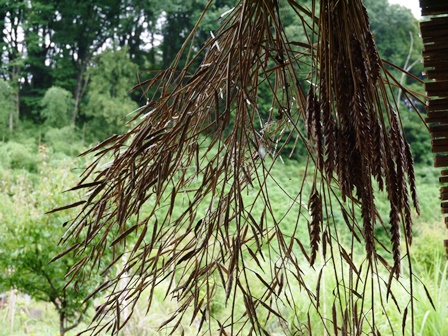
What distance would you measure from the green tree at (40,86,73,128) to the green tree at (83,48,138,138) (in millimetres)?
336

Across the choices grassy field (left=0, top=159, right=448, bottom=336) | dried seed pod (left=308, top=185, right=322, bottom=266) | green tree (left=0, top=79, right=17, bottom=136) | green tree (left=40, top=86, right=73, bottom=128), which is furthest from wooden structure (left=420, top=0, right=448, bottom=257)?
green tree (left=40, top=86, right=73, bottom=128)

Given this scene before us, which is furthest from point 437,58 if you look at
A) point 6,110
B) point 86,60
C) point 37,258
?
point 86,60

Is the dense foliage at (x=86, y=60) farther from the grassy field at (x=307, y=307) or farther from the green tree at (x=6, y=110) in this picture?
the grassy field at (x=307, y=307)

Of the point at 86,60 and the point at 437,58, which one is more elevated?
the point at 86,60

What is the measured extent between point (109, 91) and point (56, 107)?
33.5 inches

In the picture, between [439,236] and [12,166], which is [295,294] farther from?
[12,166]

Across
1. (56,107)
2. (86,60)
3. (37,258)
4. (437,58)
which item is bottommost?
(37,258)

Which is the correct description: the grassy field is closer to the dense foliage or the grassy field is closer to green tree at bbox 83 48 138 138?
the dense foliage

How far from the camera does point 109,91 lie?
945 cm

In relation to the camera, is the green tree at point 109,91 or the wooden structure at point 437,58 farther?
the green tree at point 109,91

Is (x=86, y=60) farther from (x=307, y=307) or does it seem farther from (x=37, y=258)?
(x=307, y=307)

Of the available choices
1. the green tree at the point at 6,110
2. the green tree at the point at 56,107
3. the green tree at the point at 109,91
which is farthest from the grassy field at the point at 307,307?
the green tree at the point at 6,110

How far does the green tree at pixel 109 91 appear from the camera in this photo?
9180mm

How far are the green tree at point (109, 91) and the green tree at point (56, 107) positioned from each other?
336mm
